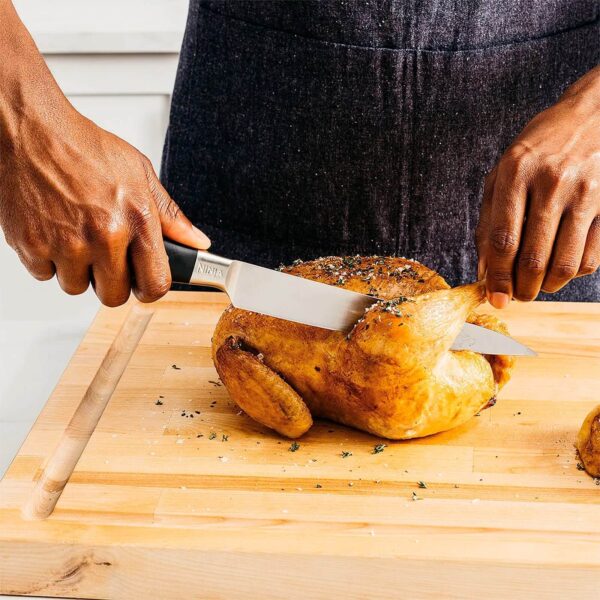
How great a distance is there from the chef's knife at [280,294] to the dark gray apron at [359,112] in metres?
0.54

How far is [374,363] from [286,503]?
291mm

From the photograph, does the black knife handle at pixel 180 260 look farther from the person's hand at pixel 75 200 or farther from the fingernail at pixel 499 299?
the fingernail at pixel 499 299

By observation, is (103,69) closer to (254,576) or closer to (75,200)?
(75,200)

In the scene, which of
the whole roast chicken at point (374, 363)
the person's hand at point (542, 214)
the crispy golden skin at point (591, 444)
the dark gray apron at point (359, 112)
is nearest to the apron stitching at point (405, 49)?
the dark gray apron at point (359, 112)

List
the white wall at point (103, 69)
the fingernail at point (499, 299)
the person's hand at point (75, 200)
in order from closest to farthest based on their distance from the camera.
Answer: the person's hand at point (75, 200) < the fingernail at point (499, 299) < the white wall at point (103, 69)

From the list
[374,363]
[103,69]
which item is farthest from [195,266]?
[103,69]

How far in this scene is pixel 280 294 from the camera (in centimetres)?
169

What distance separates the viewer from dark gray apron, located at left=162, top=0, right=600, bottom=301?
2.07m

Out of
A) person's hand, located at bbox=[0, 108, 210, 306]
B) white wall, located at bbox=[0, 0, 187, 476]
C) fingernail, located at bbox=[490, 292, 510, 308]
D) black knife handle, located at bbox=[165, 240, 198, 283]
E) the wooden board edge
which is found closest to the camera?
the wooden board edge

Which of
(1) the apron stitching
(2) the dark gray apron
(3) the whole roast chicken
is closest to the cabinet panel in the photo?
(2) the dark gray apron

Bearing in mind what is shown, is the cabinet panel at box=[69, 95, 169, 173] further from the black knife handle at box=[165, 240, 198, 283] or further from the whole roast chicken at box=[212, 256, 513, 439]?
the black knife handle at box=[165, 240, 198, 283]

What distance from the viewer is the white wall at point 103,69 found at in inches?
125

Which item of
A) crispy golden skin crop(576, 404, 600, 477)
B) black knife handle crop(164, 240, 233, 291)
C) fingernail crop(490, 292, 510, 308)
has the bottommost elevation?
crispy golden skin crop(576, 404, 600, 477)

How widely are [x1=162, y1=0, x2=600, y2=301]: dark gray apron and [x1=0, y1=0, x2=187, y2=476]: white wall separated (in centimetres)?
98
